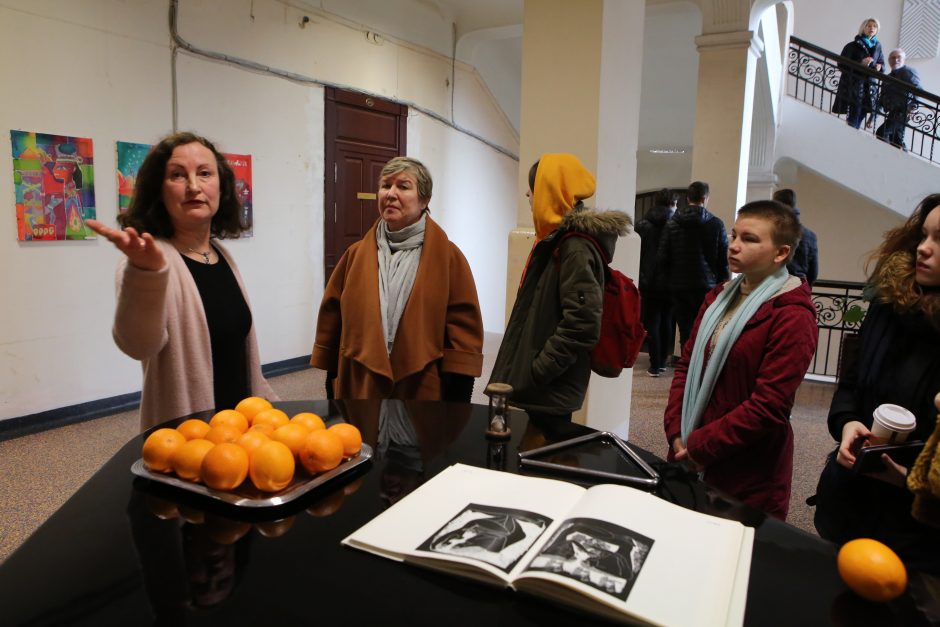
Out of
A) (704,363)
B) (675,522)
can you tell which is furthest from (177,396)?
(704,363)

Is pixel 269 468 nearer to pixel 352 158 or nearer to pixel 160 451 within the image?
pixel 160 451

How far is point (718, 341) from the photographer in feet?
5.94

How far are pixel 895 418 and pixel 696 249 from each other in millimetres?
3954

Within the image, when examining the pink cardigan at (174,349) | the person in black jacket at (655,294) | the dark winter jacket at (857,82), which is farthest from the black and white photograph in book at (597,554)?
the dark winter jacket at (857,82)

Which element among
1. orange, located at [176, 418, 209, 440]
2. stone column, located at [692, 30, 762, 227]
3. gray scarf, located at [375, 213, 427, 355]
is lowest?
orange, located at [176, 418, 209, 440]

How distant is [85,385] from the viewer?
399 cm

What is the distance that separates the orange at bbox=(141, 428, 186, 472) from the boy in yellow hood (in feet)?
3.75

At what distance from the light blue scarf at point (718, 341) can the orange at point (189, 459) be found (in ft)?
4.29

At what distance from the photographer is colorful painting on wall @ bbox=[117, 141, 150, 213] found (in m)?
4.02

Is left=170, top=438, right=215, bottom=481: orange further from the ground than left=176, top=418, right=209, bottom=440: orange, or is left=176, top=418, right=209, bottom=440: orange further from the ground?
left=176, top=418, right=209, bottom=440: orange

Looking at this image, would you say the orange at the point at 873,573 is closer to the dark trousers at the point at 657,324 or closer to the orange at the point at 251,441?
the orange at the point at 251,441

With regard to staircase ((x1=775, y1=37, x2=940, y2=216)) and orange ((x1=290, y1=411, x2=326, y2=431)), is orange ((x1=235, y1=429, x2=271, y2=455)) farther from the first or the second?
staircase ((x1=775, y1=37, x2=940, y2=216))

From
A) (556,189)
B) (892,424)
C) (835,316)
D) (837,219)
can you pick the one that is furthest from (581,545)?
(837,219)

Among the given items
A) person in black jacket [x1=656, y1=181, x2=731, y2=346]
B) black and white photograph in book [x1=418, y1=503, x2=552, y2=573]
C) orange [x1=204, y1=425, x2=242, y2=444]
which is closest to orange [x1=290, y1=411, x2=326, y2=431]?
orange [x1=204, y1=425, x2=242, y2=444]
